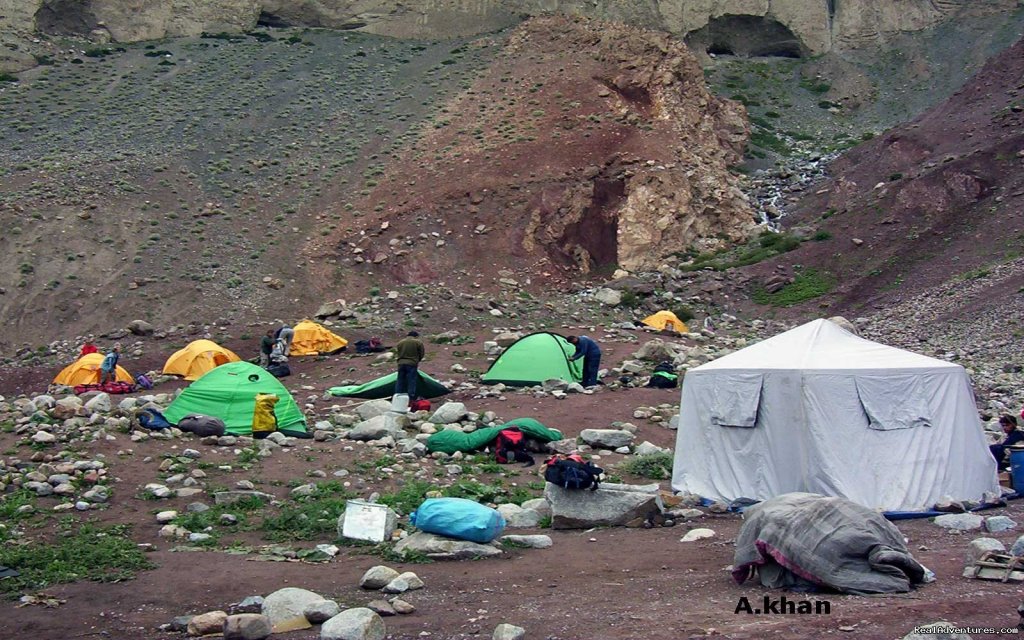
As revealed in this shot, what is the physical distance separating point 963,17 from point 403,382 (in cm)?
4929

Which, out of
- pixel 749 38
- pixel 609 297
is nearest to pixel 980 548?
pixel 609 297

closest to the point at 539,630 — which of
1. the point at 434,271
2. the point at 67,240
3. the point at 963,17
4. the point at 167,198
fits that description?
the point at 434,271

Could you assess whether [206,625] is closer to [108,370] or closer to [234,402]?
[234,402]

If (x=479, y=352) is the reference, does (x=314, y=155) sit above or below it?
above

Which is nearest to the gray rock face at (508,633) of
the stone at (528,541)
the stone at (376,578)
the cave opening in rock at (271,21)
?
the stone at (376,578)

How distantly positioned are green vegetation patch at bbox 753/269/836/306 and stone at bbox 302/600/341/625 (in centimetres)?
2451

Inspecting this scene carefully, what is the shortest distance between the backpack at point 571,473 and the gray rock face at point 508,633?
3.31 meters

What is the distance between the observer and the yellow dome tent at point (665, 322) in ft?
86.5

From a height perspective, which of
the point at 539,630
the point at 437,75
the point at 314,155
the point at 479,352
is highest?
the point at 437,75

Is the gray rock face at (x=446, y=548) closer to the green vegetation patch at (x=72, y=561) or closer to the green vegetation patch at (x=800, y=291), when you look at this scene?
the green vegetation patch at (x=72, y=561)

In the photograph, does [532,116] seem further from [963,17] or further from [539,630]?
[539,630]

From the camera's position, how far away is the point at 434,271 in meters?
31.0

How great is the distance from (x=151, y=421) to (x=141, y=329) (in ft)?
45.1

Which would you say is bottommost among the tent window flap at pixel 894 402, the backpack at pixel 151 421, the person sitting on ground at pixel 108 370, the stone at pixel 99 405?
the person sitting on ground at pixel 108 370
